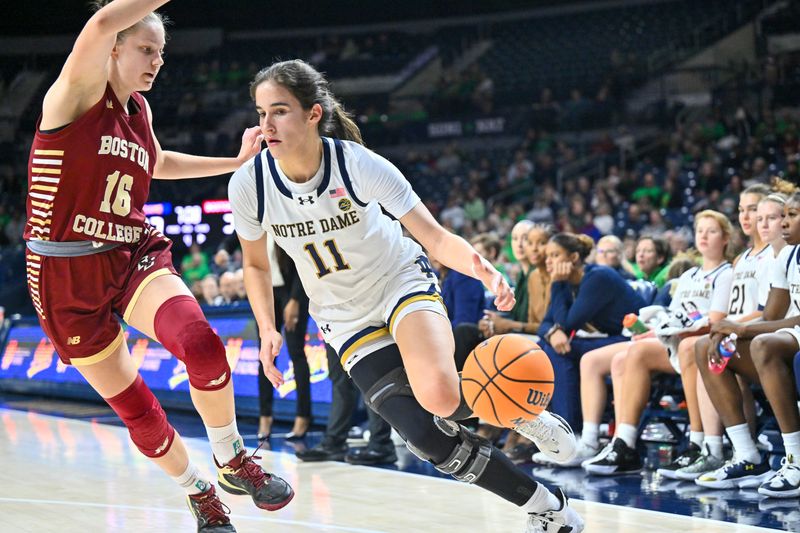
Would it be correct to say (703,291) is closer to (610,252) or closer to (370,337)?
(610,252)

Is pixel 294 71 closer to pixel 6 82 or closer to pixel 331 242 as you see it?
pixel 331 242

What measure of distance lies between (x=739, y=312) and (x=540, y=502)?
2.76 m

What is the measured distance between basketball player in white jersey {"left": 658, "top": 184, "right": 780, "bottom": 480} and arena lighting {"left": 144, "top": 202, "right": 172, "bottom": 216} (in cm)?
1266

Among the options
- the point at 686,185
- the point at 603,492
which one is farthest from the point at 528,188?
the point at 603,492

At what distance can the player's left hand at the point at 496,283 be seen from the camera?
3.53m

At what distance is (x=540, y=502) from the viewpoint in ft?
12.8

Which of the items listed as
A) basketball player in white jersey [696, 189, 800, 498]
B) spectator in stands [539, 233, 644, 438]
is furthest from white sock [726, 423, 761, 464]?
spectator in stands [539, 233, 644, 438]

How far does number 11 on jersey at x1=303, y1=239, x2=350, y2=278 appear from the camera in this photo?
4.10 metres

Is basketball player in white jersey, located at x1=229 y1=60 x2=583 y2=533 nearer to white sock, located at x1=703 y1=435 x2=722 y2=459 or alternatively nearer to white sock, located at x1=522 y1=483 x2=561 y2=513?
white sock, located at x1=522 y1=483 x2=561 y2=513

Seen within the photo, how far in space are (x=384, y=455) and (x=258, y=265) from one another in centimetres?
296

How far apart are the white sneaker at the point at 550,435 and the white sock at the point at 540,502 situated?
31 cm

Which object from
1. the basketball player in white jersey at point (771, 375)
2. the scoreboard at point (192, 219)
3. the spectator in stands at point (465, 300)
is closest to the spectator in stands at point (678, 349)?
the basketball player in white jersey at point (771, 375)

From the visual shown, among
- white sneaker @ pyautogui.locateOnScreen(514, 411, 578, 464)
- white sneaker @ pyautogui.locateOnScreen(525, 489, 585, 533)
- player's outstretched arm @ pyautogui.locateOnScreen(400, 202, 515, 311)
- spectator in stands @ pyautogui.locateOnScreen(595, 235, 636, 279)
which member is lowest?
white sneaker @ pyautogui.locateOnScreen(525, 489, 585, 533)

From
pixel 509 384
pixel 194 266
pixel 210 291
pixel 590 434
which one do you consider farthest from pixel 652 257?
pixel 194 266
